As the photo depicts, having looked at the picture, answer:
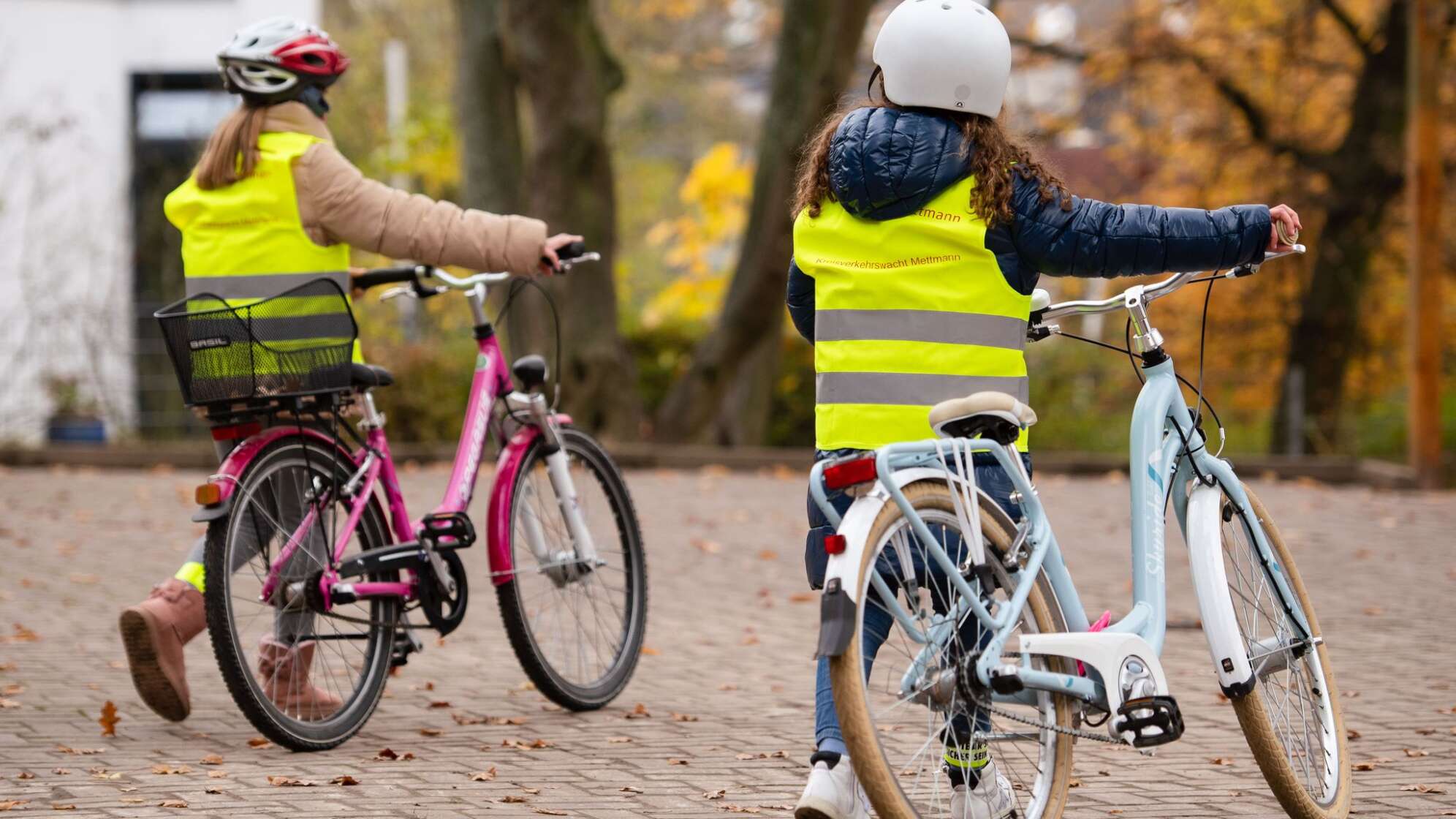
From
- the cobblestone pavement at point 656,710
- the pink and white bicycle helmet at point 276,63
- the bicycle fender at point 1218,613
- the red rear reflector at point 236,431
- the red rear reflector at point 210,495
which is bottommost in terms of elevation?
the cobblestone pavement at point 656,710

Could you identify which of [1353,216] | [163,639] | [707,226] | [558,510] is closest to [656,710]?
[558,510]

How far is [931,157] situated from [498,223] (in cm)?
189

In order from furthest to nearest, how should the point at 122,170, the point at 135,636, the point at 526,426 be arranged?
the point at 122,170
the point at 526,426
the point at 135,636

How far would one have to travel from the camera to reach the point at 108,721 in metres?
5.38

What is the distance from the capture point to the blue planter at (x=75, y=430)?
52.5 ft

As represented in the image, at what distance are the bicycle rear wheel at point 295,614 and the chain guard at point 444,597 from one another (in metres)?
0.09

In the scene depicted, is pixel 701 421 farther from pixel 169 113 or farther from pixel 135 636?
pixel 135 636

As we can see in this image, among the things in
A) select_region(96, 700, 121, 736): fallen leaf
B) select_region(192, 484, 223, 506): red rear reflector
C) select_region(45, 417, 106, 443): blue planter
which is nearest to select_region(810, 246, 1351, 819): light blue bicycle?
select_region(192, 484, 223, 506): red rear reflector

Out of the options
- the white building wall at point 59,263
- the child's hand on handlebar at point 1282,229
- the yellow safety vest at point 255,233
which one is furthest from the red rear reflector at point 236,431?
the white building wall at point 59,263

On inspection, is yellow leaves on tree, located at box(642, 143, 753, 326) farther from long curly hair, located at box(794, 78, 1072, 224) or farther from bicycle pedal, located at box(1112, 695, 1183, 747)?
bicycle pedal, located at box(1112, 695, 1183, 747)

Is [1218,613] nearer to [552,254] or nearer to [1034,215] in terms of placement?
[1034,215]

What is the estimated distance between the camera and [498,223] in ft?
17.8

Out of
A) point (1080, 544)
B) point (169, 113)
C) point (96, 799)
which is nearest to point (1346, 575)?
point (1080, 544)

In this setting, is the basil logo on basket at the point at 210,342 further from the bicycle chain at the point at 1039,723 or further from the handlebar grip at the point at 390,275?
the bicycle chain at the point at 1039,723
